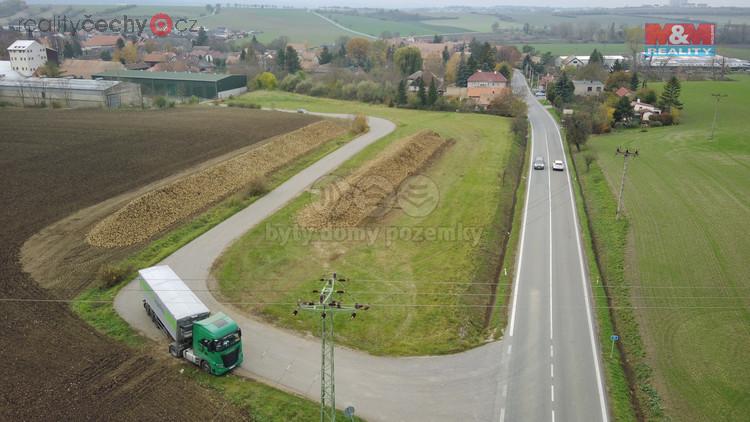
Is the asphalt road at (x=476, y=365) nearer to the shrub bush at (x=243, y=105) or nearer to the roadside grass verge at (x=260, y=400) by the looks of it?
the roadside grass verge at (x=260, y=400)

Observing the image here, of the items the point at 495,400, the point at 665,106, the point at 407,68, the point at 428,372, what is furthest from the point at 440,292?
the point at 407,68

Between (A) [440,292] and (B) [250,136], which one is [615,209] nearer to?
(A) [440,292]

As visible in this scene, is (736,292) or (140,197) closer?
(736,292)

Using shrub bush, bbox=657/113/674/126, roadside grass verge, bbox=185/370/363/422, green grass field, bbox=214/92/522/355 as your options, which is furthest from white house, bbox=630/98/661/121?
roadside grass verge, bbox=185/370/363/422

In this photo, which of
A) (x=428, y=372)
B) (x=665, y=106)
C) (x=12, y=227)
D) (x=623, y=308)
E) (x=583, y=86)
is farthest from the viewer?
(x=583, y=86)

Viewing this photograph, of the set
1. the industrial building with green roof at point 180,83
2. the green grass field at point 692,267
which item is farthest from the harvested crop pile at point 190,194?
the industrial building with green roof at point 180,83
